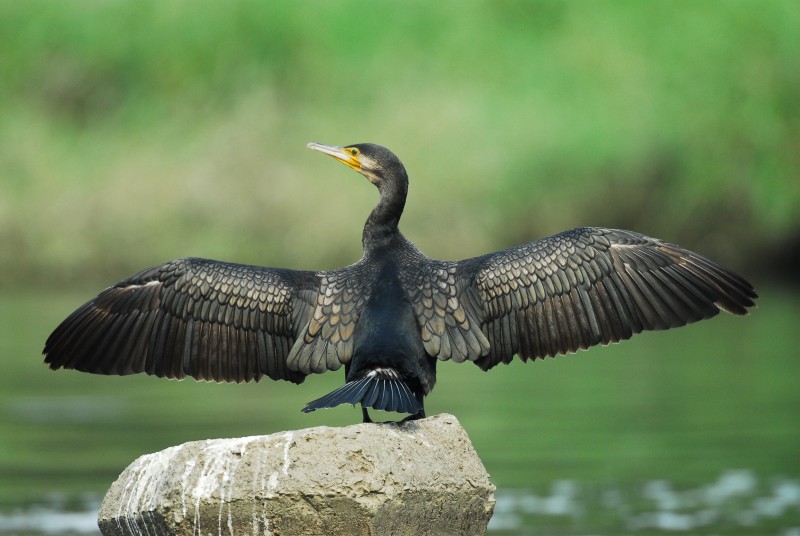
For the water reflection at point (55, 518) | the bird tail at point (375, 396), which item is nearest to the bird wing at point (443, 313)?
the bird tail at point (375, 396)

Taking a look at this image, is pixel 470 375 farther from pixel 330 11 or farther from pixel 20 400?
pixel 330 11

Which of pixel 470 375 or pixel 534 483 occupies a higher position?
pixel 470 375

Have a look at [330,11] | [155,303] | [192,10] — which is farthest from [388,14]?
Answer: [155,303]

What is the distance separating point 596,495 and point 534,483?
0.59m

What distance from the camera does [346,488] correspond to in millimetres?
7559

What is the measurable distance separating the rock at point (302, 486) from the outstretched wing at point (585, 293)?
1.30m

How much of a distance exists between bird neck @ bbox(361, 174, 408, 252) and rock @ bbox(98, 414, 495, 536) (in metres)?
1.46

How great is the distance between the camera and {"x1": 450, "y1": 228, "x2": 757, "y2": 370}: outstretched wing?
9070 mm

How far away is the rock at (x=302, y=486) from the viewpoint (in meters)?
7.58

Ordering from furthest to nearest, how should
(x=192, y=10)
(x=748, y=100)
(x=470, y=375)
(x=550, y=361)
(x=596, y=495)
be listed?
(x=192, y=10) → (x=748, y=100) → (x=550, y=361) → (x=470, y=375) → (x=596, y=495)

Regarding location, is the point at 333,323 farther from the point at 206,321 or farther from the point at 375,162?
the point at 375,162

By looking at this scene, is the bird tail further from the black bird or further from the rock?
the black bird

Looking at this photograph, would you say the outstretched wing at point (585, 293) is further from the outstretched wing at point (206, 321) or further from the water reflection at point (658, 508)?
the water reflection at point (658, 508)

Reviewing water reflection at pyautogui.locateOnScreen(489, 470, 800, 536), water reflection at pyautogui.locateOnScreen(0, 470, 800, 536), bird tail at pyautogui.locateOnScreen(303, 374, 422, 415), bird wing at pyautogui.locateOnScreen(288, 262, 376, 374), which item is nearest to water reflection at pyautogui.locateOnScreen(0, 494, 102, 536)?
water reflection at pyautogui.locateOnScreen(0, 470, 800, 536)
